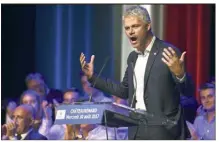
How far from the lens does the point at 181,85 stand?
6.04 m

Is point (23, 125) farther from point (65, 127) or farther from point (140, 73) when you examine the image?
point (140, 73)

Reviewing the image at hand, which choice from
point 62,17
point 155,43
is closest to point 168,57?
point 155,43

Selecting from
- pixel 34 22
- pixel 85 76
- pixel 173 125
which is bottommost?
pixel 173 125

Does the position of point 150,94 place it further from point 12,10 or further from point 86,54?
point 12,10

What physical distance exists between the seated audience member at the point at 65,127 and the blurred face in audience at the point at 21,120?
19 centimetres

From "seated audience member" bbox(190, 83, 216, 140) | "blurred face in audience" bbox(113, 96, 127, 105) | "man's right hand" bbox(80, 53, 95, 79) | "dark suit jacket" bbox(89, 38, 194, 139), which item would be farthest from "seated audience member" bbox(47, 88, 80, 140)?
"seated audience member" bbox(190, 83, 216, 140)

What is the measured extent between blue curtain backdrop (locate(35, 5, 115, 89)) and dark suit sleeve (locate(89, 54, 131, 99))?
6cm

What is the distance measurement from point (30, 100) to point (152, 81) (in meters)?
0.99

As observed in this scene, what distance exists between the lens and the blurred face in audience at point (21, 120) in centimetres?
617

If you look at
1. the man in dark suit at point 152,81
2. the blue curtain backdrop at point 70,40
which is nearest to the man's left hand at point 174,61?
the man in dark suit at point 152,81

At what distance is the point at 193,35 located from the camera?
609 centimetres

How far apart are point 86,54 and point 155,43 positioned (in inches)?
21.8

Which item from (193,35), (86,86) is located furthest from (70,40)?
(193,35)

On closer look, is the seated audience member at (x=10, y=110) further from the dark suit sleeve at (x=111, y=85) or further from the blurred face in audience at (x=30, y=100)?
the dark suit sleeve at (x=111, y=85)
